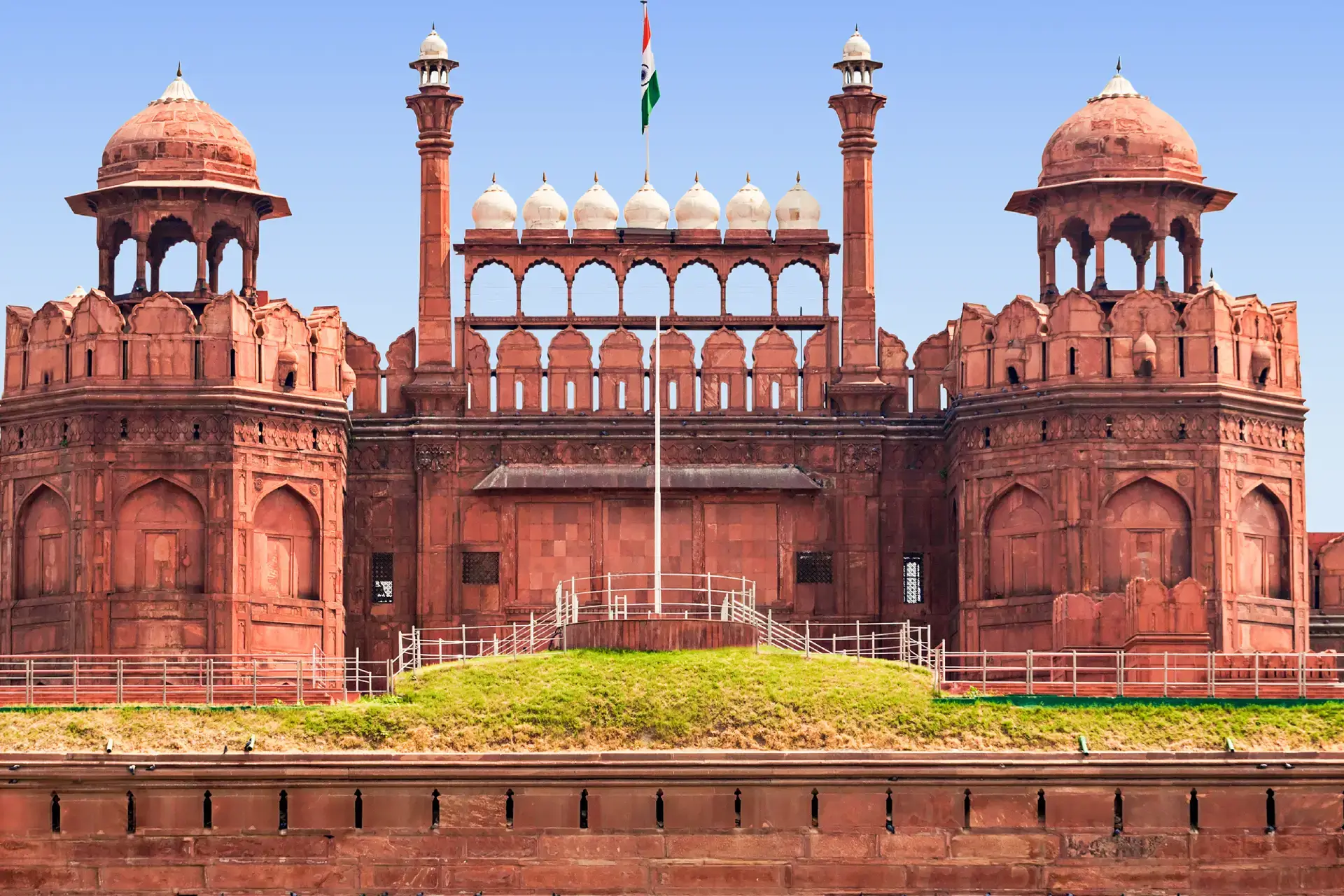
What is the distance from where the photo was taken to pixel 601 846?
5988cm

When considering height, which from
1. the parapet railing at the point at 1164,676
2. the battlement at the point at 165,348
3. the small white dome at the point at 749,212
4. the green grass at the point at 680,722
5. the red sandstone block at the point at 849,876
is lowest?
the red sandstone block at the point at 849,876

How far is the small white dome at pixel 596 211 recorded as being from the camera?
75.4 meters

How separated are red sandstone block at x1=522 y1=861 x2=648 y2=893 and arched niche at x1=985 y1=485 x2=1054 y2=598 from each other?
14.1m

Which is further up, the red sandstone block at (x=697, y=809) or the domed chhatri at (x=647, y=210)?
the domed chhatri at (x=647, y=210)

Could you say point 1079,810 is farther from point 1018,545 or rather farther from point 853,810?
point 1018,545

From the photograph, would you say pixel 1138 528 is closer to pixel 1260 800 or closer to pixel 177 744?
pixel 1260 800

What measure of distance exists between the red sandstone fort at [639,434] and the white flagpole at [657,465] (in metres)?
0.26

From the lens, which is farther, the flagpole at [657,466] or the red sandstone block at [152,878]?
the flagpole at [657,466]

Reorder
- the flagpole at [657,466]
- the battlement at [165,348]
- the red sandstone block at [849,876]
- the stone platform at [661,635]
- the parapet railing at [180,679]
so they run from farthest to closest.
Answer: the battlement at [165,348] < the flagpole at [657,466] < the stone platform at [661,635] < the parapet railing at [180,679] < the red sandstone block at [849,876]

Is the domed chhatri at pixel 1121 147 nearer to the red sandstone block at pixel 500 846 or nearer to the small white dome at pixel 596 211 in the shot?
the small white dome at pixel 596 211

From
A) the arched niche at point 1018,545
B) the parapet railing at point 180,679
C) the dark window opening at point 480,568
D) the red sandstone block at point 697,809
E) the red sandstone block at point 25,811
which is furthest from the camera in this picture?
the dark window opening at point 480,568

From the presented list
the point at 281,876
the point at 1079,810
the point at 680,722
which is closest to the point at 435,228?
the point at 680,722

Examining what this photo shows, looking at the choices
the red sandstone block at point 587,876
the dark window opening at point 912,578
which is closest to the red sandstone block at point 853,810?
the red sandstone block at point 587,876

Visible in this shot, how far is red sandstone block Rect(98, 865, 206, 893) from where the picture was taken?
2344 inches
